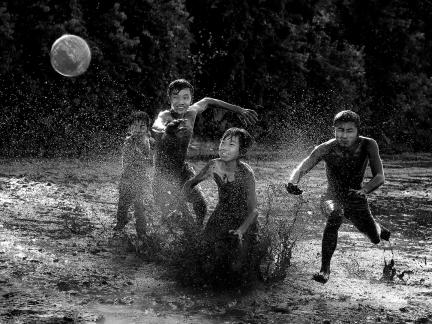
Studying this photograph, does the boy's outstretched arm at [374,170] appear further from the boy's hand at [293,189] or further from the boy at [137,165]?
the boy at [137,165]

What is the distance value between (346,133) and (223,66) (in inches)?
578

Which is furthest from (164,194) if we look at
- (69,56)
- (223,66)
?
(223,66)

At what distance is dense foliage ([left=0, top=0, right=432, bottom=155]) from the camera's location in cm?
1570

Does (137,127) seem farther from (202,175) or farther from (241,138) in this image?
(241,138)

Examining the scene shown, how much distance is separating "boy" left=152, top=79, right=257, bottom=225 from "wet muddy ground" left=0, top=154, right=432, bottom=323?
2.28ft

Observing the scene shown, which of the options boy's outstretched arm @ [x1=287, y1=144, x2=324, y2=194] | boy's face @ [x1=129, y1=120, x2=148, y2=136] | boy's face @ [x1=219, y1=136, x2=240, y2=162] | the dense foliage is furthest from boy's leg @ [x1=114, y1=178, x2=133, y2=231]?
the dense foliage

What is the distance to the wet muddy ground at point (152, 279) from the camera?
5367 millimetres

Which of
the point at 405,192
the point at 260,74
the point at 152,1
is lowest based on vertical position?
the point at 405,192

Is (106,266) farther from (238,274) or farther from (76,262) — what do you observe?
(238,274)

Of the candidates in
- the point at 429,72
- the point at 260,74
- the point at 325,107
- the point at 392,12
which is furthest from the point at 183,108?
the point at 429,72

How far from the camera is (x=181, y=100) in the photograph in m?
7.83

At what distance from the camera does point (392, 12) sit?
80.4 feet

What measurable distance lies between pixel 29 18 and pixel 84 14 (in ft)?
5.03

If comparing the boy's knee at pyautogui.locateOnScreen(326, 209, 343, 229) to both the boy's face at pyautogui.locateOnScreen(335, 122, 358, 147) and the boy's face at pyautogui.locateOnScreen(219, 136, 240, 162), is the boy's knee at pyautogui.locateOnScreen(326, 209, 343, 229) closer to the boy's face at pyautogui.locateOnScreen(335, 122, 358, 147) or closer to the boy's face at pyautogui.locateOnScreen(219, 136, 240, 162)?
the boy's face at pyautogui.locateOnScreen(335, 122, 358, 147)
